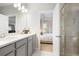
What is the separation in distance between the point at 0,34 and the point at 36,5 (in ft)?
2.84

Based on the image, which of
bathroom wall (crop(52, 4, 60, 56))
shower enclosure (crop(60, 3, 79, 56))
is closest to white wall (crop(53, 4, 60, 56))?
bathroom wall (crop(52, 4, 60, 56))

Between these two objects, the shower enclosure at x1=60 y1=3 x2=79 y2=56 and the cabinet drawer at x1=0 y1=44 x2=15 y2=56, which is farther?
the shower enclosure at x1=60 y1=3 x2=79 y2=56

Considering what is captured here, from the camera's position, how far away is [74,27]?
1680 mm

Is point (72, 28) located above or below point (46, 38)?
above

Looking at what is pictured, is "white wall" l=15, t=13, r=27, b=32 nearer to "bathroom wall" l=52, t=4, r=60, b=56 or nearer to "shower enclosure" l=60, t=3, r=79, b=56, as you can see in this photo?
"bathroom wall" l=52, t=4, r=60, b=56

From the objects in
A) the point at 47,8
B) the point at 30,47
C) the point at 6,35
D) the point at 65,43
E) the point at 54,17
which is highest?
the point at 47,8

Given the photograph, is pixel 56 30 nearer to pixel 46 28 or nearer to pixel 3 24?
pixel 46 28

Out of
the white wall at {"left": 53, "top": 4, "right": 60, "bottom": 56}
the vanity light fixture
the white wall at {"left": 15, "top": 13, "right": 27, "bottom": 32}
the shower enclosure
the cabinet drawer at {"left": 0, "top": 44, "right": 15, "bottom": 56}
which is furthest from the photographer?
the white wall at {"left": 53, "top": 4, "right": 60, "bottom": 56}

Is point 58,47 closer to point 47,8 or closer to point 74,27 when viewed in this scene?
point 74,27

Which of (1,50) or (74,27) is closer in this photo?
(1,50)

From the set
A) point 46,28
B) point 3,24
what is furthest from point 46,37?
point 3,24

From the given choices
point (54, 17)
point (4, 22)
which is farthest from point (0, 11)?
point (54, 17)

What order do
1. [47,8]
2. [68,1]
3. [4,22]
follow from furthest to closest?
[4,22]
[47,8]
[68,1]

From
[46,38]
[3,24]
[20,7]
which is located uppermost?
[20,7]
